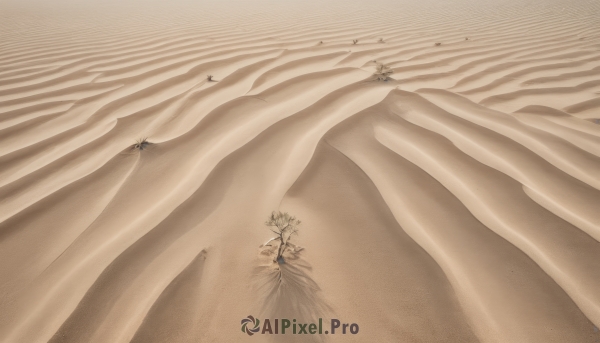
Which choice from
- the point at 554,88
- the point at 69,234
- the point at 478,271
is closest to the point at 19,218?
the point at 69,234

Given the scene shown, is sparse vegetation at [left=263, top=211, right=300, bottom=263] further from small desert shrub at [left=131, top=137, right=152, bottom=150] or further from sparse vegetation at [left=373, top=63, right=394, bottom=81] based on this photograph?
sparse vegetation at [left=373, top=63, right=394, bottom=81]

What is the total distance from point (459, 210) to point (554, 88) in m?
2.02

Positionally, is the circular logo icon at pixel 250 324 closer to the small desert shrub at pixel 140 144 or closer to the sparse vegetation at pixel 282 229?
the sparse vegetation at pixel 282 229

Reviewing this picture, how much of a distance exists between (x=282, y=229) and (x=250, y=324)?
1.11 ft

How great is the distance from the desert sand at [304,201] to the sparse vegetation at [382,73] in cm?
7

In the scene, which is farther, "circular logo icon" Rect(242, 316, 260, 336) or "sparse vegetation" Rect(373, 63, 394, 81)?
"sparse vegetation" Rect(373, 63, 394, 81)

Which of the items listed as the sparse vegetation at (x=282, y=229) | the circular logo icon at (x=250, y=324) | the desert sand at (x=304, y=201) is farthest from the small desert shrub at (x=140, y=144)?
the circular logo icon at (x=250, y=324)

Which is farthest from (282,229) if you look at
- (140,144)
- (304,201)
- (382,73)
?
(382,73)

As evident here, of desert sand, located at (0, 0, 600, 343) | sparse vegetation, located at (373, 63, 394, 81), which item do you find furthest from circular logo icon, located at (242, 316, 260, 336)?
sparse vegetation, located at (373, 63, 394, 81)

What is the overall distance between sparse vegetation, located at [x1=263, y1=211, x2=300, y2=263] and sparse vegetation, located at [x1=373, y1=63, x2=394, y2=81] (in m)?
1.75

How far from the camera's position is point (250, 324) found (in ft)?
3.28

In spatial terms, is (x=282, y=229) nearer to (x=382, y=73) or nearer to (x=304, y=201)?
(x=304, y=201)

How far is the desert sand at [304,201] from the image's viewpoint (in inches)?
40.8

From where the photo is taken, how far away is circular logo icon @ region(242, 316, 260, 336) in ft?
3.23
